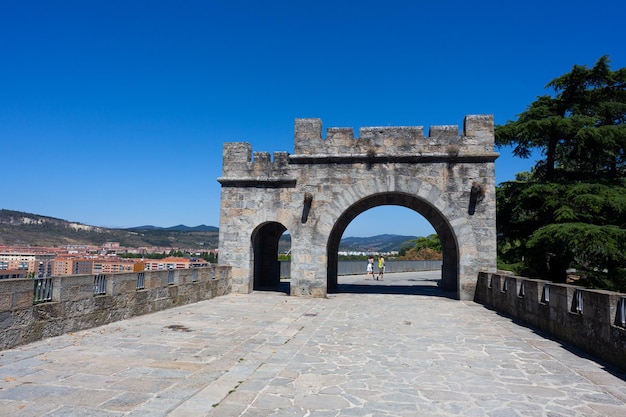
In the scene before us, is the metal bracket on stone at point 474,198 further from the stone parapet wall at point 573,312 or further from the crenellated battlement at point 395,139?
the stone parapet wall at point 573,312

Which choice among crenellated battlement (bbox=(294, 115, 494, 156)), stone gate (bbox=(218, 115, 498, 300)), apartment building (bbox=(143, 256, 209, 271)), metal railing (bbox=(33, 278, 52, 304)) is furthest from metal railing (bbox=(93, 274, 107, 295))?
crenellated battlement (bbox=(294, 115, 494, 156))

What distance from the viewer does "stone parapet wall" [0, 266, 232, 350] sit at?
20.0 feet

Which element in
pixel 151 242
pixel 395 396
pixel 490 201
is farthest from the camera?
pixel 151 242

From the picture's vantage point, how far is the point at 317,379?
4973mm

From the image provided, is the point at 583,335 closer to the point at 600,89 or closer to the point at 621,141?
the point at 621,141

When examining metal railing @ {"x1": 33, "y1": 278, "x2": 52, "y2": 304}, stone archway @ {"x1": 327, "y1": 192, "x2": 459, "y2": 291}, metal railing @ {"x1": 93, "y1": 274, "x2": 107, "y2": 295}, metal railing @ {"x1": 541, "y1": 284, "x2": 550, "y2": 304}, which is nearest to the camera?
metal railing @ {"x1": 33, "y1": 278, "x2": 52, "y2": 304}

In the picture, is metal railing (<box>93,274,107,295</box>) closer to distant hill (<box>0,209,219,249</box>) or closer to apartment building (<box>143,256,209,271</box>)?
apartment building (<box>143,256,209,271</box>)

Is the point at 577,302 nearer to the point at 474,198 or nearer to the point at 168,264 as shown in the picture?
the point at 474,198

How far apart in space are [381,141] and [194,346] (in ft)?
29.4

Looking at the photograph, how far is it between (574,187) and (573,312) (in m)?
7.79

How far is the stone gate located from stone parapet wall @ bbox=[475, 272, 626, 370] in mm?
2930

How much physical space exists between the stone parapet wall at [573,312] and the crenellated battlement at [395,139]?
4447 mm

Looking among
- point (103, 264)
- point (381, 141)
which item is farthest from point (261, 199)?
point (103, 264)

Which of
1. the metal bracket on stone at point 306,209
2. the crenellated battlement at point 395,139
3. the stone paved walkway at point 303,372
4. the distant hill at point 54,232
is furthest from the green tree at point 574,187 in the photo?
the distant hill at point 54,232
